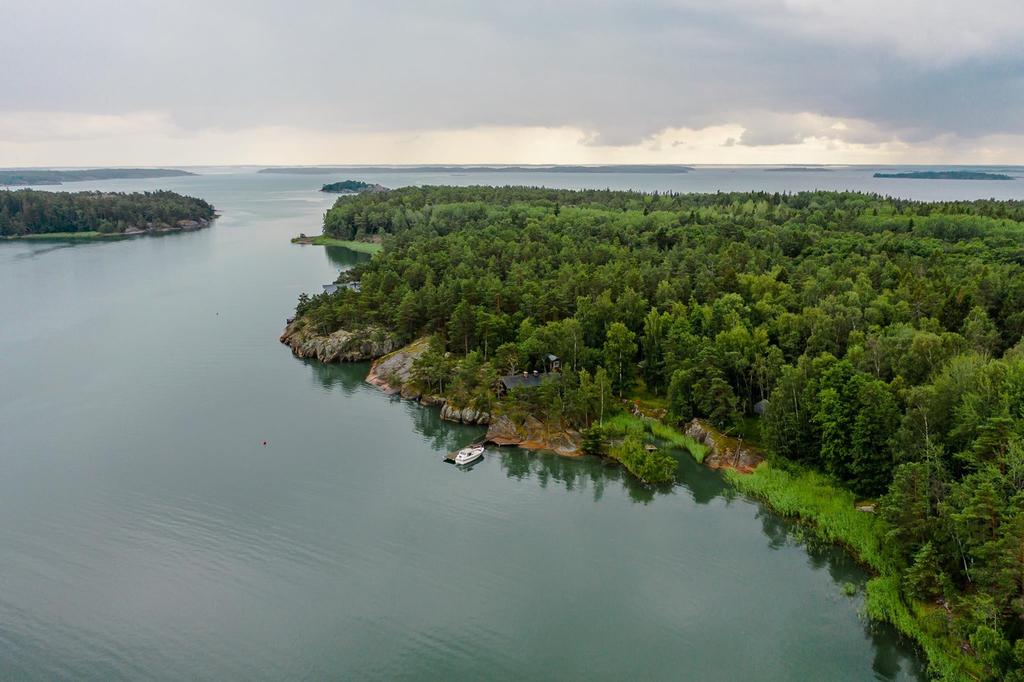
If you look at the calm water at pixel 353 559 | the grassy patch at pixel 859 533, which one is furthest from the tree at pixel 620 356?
the grassy patch at pixel 859 533

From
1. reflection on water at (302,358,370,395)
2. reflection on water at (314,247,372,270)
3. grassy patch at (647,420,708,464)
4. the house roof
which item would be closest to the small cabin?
the house roof

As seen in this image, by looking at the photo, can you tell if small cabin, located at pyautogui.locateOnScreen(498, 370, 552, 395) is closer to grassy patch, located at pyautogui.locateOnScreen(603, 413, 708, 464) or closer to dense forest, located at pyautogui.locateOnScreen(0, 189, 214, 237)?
grassy patch, located at pyautogui.locateOnScreen(603, 413, 708, 464)

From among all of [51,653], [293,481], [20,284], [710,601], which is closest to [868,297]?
[710,601]

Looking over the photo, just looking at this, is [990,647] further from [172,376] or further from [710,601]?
[172,376]

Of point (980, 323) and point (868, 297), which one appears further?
point (868, 297)

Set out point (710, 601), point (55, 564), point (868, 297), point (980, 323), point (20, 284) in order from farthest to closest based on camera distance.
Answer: point (20, 284) → point (868, 297) → point (980, 323) → point (55, 564) → point (710, 601)

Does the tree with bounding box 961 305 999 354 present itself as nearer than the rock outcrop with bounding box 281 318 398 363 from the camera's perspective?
Yes

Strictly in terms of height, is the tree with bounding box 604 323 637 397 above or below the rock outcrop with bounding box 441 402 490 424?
above
